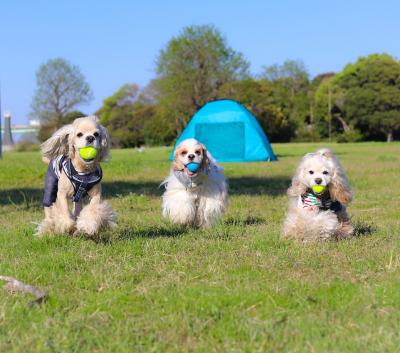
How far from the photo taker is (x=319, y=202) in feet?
19.9

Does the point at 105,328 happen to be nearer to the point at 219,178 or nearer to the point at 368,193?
the point at 219,178

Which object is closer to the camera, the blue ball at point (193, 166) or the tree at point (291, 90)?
the blue ball at point (193, 166)

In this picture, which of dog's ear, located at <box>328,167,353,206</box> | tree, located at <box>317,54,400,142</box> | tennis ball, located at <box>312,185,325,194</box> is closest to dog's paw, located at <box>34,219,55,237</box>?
tennis ball, located at <box>312,185,325,194</box>

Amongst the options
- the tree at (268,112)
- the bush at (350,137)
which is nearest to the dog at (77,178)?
the tree at (268,112)

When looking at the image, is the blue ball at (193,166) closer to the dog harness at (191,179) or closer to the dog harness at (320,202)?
the dog harness at (191,179)

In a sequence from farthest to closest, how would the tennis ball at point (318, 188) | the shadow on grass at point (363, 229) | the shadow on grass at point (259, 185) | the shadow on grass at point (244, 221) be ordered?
the shadow on grass at point (259, 185) < the shadow on grass at point (244, 221) < the shadow on grass at point (363, 229) < the tennis ball at point (318, 188)

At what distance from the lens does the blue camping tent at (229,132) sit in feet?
77.9

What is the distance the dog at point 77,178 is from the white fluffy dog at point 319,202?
68.9 inches

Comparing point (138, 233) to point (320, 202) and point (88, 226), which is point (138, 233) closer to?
point (88, 226)

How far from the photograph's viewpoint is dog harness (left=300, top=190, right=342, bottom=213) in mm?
6039

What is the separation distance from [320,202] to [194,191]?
1729 millimetres

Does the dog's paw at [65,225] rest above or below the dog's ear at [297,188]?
below

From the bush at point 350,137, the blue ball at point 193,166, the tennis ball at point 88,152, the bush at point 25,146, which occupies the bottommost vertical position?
the bush at point 25,146

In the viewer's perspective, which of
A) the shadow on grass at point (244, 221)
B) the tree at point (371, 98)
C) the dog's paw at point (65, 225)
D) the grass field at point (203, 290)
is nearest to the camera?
the grass field at point (203, 290)
